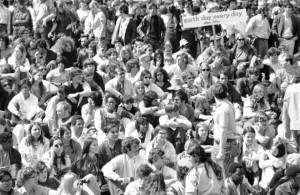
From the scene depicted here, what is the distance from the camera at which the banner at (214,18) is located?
65.5 feet

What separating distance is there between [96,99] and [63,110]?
53 cm

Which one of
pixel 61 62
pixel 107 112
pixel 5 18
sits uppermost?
pixel 5 18

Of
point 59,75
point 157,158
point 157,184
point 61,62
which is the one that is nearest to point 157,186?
point 157,184

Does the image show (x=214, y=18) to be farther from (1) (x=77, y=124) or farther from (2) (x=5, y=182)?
(2) (x=5, y=182)

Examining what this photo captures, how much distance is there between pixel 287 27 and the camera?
22156mm

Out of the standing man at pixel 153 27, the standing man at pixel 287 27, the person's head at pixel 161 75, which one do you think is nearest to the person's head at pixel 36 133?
the person's head at pixel 161 75

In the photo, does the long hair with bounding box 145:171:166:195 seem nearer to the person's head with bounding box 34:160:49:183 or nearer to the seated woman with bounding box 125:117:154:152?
the person's head with bounding box 34:160:49:183

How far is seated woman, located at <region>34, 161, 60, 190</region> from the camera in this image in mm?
13203

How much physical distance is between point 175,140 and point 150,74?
8.33 ft

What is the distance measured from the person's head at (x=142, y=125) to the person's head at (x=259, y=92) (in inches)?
92.6

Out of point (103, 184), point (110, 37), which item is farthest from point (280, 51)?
point (103, 184)

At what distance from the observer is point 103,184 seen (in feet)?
46.5

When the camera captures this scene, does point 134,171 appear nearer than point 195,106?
Yes

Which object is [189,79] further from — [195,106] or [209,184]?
[209,184]
